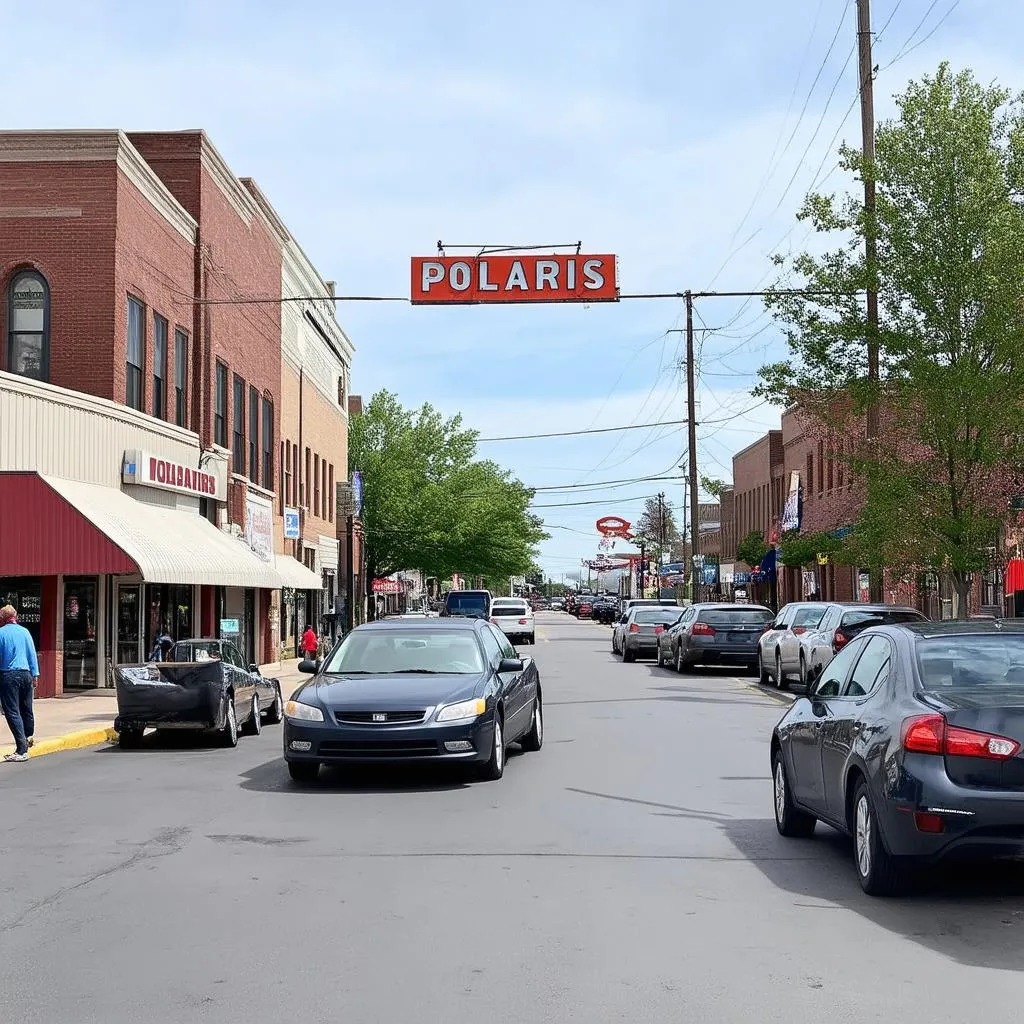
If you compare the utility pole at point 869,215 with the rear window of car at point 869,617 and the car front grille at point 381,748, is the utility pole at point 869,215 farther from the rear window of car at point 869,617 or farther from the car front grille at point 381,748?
the car front grille at point 381,748

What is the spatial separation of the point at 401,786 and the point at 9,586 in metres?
14.1

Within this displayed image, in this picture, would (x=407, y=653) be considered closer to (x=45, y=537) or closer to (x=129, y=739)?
(x=129, y=739)

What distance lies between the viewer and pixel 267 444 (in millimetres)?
40438

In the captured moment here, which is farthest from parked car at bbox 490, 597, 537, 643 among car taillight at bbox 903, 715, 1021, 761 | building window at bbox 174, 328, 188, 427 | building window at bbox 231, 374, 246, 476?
car taillight at bbox 903, 715, 1021, 761

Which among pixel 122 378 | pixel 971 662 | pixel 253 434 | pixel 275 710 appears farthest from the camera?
pixel 253 434

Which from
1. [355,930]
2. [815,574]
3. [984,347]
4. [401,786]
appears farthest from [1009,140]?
[815,574]

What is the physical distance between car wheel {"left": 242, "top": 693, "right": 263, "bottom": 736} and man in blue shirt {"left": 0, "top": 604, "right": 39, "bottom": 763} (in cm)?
390

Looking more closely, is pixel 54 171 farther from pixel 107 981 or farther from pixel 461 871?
pixel 107 981

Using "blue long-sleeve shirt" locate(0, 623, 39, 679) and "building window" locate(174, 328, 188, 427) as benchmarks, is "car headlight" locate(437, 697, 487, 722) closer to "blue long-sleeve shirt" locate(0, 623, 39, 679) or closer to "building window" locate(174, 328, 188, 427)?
"blue long-sleeve shirt" locate(0, 623, 39, 679)

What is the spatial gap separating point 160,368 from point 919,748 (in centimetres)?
2457

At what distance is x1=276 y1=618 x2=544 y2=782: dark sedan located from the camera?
489 inches

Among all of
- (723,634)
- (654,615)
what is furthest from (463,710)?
(654,615)

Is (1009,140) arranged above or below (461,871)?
above

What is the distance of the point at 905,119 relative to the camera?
23828mm
